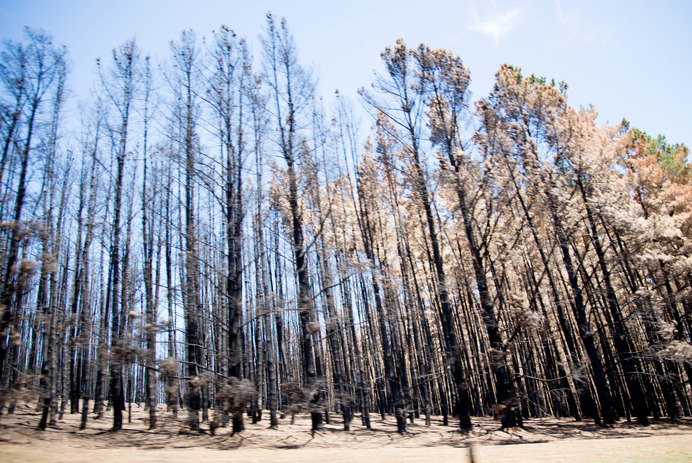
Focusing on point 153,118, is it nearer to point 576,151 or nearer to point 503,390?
point 503,390

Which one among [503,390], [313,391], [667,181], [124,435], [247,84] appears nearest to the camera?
[313,391]

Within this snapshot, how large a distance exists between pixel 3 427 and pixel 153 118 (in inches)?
389

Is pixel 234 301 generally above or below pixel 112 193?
below

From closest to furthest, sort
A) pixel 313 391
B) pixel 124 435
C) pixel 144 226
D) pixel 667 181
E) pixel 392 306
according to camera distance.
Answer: pixel 313 391
pixel 124 435
pixel 392 306
pixel 144 226
pixel 667 181

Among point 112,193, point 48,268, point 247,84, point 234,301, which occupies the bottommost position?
point 234,301

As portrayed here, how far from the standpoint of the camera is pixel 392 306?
38.8 ft

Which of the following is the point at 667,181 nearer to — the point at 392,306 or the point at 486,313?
the point at 486,313

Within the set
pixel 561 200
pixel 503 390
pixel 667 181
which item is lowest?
pixel 503 390

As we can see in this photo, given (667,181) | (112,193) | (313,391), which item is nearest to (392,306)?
(313,391)

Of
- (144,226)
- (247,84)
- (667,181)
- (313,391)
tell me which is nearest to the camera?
(313,391)

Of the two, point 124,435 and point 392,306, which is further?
point 392,306

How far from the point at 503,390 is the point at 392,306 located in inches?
163

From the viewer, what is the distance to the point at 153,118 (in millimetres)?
12227

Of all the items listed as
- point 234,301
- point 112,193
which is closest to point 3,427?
point 234,301
